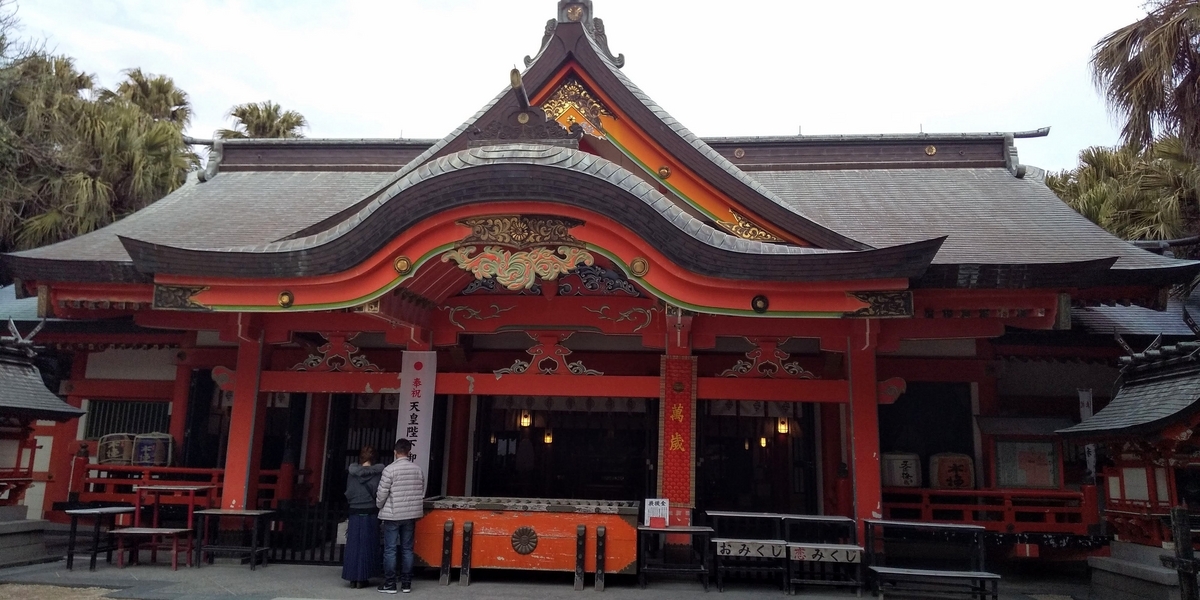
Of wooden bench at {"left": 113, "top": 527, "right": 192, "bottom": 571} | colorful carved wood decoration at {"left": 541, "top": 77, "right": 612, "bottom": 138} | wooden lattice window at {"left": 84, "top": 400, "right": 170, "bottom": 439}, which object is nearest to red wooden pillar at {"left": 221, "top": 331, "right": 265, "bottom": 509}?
wooden bench at {"left": 113, "top": 527, "right": 192, "bottom": 571}

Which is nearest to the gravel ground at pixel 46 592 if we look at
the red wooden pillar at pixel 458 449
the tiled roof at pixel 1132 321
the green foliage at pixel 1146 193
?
the red wooden pillar at pixel 458 449

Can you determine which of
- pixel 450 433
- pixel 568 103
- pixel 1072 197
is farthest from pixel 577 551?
pixel 1072 197

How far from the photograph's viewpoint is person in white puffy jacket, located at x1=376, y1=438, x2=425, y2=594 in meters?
7.45

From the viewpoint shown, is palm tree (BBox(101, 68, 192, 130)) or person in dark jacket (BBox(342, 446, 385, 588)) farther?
palm tree (BBox(101, 68, 192, 130))

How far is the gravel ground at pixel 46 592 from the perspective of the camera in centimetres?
699

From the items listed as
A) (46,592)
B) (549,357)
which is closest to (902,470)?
(549,357)

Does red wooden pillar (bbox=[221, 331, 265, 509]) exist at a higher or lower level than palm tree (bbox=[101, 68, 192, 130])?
lower

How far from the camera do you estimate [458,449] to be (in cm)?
1155

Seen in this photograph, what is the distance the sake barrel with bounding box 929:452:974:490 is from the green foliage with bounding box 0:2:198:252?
15.0 meters

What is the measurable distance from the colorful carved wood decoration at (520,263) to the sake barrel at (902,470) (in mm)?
5355

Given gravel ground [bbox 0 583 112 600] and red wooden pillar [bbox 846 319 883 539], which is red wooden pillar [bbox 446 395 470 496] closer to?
gravel ground [bbox 0 583 112 600]

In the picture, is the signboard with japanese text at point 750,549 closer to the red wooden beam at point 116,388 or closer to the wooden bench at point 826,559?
the wooden bench at point 826,559

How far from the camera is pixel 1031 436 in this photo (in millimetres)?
9609

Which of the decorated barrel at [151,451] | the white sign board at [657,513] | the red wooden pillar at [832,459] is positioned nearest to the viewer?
the white sign board at [657,513]
